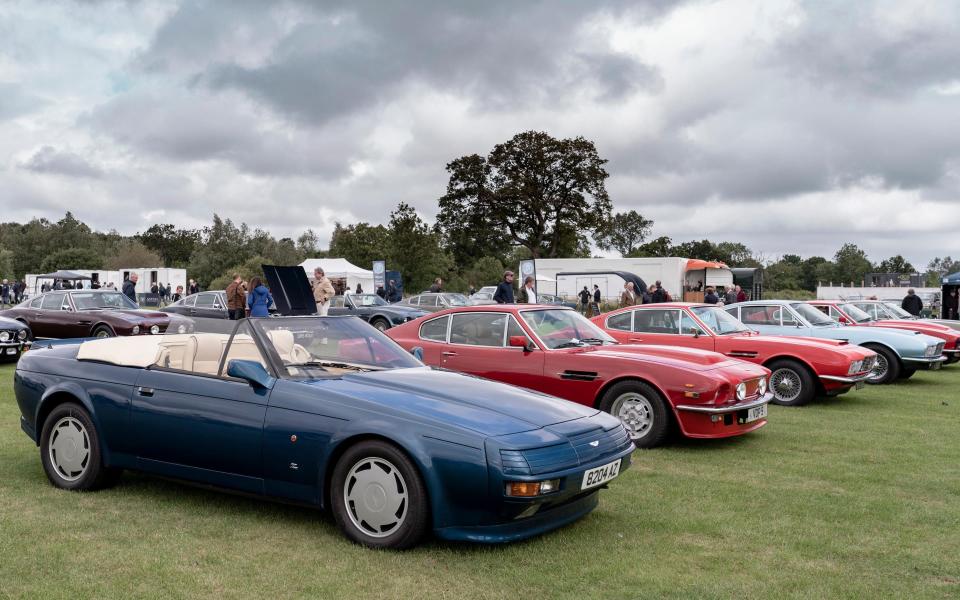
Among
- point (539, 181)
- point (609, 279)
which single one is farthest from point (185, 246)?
point (609, 279)

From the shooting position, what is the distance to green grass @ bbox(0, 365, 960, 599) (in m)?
3.74

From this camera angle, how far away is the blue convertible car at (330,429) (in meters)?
4.03

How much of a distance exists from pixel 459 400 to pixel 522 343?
3470mm

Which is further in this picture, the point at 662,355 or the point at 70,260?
the point at 70,260

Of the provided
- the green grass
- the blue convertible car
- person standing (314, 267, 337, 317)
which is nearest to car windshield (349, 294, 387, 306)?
person standing (314, 267, 337, 317)

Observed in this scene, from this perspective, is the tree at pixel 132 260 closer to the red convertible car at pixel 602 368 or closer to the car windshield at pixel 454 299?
the car windshield at pixel 454 299

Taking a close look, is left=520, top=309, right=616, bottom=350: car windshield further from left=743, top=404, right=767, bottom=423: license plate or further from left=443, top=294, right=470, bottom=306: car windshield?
left=443, top=294, right=470, bottom=306: car windshield

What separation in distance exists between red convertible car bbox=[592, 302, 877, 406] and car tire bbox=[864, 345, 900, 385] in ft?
9.43

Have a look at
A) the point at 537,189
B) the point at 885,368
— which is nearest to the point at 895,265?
the point at 537,189

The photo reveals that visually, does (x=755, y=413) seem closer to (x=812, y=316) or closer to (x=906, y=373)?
(x=812, y=316)

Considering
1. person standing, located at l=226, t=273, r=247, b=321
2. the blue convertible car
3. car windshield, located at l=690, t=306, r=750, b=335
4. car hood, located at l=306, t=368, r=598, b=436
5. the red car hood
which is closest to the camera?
the blue convertible car

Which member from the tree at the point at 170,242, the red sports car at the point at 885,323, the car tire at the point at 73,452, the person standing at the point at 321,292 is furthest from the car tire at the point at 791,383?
the tree at the point at 170,242

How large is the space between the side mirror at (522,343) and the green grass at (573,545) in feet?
5.99

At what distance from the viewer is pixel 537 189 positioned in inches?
2270
